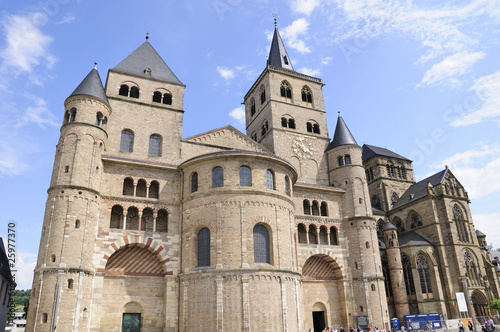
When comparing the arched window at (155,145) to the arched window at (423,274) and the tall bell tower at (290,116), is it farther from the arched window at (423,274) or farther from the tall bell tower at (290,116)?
the arched window at (423,274)

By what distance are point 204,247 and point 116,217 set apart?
6.95 meters

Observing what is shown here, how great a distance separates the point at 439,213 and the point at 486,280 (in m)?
9.18

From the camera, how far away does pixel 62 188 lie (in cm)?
2533

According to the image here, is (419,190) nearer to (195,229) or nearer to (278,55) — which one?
(278,55)

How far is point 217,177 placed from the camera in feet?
92.8

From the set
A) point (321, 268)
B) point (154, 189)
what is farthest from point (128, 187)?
point (321, 268)

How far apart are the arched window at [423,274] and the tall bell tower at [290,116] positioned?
15.1 m

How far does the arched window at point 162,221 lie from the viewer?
→ 93.6 feet

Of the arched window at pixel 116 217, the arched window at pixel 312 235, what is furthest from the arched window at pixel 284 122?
the arched window at pixel 116 217

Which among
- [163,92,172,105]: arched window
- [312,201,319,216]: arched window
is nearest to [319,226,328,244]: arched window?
[312,201,319,216]: arched window

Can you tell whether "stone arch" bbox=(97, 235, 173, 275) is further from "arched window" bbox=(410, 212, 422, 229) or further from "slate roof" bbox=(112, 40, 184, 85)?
"arched window" bbox=(410, 212, 422, 229)

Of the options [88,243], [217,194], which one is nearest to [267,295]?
[217,194]

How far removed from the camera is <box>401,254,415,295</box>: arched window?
140ft

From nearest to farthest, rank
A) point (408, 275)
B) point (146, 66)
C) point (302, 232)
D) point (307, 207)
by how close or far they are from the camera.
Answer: point (302, 232), point (307, 207), point (146, 66), point (408, 275)
